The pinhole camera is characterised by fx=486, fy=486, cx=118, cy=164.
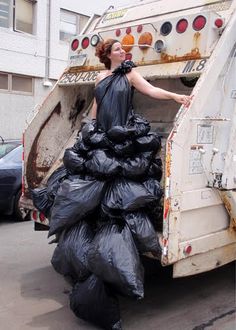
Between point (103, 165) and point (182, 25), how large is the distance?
130 cm

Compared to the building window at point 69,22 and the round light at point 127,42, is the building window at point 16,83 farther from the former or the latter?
the round light at point 127,42

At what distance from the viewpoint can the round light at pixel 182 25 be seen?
378 centimetres

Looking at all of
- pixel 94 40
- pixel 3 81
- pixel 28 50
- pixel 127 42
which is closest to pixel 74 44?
pixel 94 40

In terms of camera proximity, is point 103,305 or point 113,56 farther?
point 113,56

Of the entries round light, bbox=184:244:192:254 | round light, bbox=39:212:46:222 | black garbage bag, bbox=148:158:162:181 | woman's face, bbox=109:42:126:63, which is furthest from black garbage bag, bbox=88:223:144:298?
woman's face, bbox=109:42:126:63

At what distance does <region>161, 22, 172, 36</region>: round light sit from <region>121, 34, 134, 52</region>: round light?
355mm

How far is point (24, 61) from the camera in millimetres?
16156

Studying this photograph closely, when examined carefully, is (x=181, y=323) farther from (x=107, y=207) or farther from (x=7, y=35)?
(x=7, y=35)

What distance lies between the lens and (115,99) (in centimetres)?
372

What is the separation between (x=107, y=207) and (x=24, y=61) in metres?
13.6

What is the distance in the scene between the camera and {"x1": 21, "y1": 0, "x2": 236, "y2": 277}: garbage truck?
11.0ft

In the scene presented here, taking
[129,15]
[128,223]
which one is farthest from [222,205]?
[129,15]

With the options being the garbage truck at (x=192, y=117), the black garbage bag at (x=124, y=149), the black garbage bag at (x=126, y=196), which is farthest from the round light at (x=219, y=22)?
the black garbage bag at (x=126, y=196)

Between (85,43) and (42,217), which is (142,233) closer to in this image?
(42,217)
